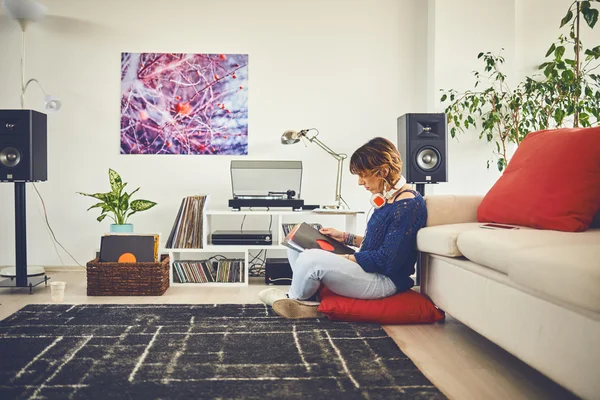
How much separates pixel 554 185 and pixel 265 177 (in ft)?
6.99

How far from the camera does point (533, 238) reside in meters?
1.75

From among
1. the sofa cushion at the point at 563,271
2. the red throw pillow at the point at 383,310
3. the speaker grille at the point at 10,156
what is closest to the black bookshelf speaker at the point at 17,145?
the speaker grille at the point at 10,156

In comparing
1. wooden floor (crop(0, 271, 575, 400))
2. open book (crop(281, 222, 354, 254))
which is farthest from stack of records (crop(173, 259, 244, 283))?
open book (crop(281, 222, 354, 254))

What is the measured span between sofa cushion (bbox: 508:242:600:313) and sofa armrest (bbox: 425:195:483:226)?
0.92 metres

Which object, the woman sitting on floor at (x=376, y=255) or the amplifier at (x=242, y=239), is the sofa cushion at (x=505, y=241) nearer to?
the woman sitting on floor at (x=376, y=255)

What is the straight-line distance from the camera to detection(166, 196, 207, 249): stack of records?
362 cm

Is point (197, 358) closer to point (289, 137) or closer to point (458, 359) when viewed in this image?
point (458, 359)

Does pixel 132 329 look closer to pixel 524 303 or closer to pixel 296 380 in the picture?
pixel 296 380

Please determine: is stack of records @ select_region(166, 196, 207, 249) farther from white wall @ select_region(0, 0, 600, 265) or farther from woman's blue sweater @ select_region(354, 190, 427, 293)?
woman's blue sweater @ select_region(354, 190, 427, 293)

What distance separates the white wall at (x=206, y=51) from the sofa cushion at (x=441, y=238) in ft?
5.90

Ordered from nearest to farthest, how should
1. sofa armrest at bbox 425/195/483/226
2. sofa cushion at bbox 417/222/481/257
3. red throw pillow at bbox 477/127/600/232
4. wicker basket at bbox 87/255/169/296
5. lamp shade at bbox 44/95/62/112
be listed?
1. red throw pillow at bbox 477/127/600/232
2. sofa cushion at bbox 417/222/481/257
3. sofa armrest at bbox 425/195/483/226
4. wicker basket at bbox 87/255/169/296
5. lamp shade at bbox 44/95/62/112

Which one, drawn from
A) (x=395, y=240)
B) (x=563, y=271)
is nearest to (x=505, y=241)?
(x=563, y=271)

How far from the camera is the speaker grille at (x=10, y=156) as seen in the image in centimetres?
330

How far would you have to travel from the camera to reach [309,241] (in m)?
2.59
